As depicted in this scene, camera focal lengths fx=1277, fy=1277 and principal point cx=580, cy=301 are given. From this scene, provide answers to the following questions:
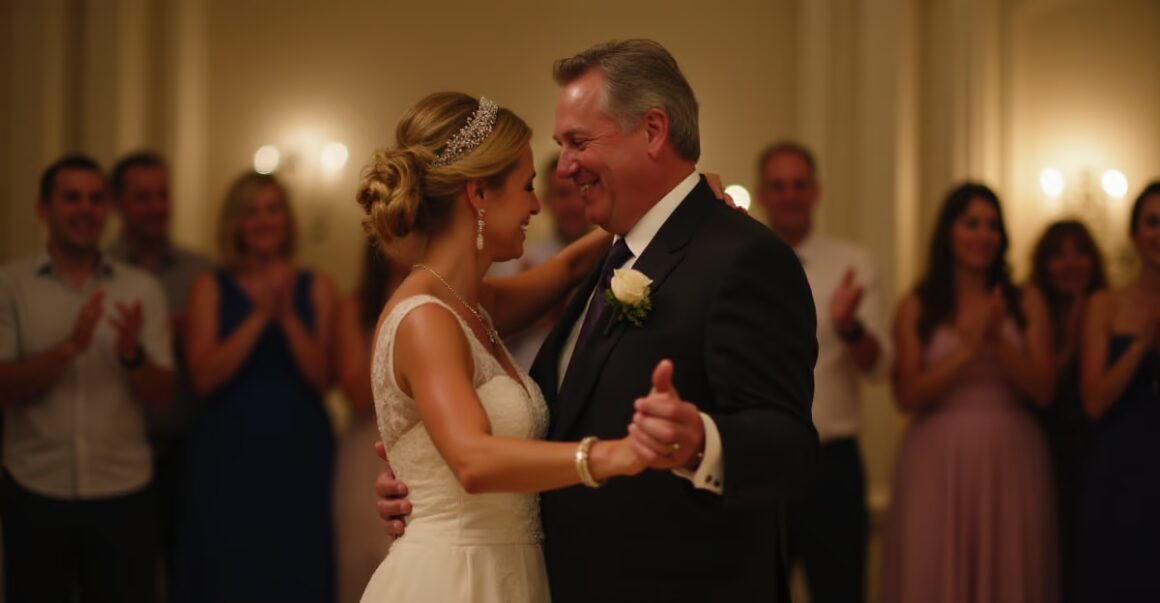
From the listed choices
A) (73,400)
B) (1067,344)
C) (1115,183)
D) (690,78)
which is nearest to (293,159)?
(690,78)

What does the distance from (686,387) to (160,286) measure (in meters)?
3.12

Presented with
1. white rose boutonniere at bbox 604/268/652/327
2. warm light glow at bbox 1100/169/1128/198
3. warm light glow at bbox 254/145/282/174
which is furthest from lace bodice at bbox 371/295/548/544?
warm light glow at bbox 254/145/282/174

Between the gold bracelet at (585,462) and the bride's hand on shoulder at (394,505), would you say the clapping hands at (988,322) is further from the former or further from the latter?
the gold bracelet at (585,462)

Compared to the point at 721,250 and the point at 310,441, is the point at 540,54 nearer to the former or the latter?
the point at 310,441

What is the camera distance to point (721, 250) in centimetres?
246

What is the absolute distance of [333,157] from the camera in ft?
22.0

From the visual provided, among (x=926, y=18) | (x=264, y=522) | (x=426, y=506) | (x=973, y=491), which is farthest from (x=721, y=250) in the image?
(x=926, y=18)

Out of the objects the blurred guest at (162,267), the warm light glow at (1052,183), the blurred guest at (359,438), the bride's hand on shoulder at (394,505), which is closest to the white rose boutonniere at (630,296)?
the bride's hand on shoulder at (394,505)

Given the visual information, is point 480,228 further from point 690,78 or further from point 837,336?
point 690,78

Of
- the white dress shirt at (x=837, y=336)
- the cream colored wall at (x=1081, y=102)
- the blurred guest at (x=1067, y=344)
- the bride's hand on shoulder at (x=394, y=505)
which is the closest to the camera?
the bride's hand on shoulder at (x=394, y=505)

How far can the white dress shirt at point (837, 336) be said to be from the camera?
4926 mm

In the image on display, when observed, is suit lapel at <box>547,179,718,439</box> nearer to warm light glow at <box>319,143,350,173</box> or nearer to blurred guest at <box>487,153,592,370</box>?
blurred guest at <box>487,153,592,370</box>

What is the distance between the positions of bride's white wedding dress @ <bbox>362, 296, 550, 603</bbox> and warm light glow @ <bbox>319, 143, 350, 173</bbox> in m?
4.17

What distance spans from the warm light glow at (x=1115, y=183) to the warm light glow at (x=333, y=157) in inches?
149
